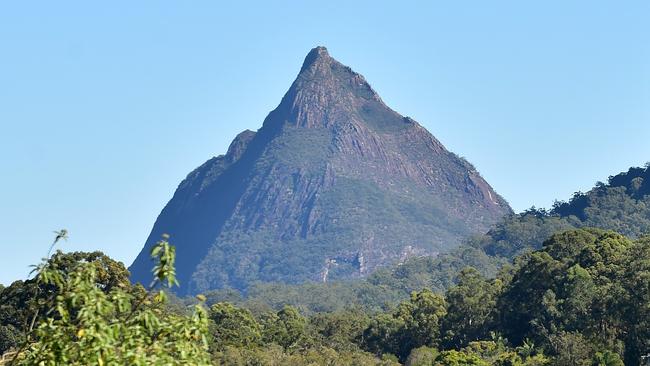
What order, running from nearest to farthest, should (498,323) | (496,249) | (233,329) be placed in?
1. (498,323)
2. (233,329)
3. (496,249)

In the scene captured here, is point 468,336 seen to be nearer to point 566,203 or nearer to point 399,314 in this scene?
point 399,314

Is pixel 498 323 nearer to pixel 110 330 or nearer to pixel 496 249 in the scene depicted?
pixel 110 330

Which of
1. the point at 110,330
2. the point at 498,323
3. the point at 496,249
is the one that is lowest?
the point at 110,330

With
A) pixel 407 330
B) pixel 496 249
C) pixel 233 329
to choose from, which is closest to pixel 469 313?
pixel 407 330

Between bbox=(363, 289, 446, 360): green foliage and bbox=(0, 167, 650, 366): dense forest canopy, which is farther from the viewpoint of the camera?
bbox=(363, 289, 446, 360): green foliage

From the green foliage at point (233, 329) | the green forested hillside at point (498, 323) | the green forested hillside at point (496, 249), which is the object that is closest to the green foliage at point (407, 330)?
the green forested hillside at point (498, 323)

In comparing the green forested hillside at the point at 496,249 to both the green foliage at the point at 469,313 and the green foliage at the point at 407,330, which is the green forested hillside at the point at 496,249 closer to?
the green foliage at the point at 407,330

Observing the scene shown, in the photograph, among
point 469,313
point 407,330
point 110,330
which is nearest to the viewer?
point 110,330

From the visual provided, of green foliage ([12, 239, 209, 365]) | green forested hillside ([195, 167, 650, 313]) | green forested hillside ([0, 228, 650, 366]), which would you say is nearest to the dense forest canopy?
green forested hillside ([0, 228, 650, 366])

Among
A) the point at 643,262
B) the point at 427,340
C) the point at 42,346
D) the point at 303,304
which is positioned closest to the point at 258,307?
the point at 303,304

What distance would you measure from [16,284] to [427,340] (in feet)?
94.3

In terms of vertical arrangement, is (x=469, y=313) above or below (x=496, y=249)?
below

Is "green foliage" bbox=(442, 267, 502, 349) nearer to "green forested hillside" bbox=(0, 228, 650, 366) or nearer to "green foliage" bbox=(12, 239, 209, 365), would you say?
"green forested hillside" bbox=(0, 228, 650, 366)

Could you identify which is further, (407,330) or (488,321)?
(407,330)
